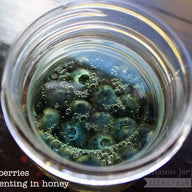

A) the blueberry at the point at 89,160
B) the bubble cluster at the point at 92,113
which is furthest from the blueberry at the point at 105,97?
the blueberry at the point at 89,160

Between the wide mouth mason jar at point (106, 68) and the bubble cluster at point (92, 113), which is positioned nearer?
the wide mouth mason jar at point (106, 68)

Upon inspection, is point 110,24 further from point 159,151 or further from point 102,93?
point 159,151

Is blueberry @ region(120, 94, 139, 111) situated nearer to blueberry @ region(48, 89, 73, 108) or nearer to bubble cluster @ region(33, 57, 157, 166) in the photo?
bubble cluster @ region(33, 57, 157, 166)

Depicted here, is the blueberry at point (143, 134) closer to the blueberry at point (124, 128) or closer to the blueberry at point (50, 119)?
the blueberry at point (124, 128)

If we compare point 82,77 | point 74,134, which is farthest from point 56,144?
point 82,77

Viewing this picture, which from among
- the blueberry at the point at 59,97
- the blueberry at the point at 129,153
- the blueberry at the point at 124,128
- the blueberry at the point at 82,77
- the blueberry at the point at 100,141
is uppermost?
the blueberry at the point at 82,77

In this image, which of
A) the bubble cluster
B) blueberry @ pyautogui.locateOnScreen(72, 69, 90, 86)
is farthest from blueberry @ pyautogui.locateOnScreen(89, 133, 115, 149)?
blueberry @ pyautogui.locateOnScreen(72, 69, 90, 86)
